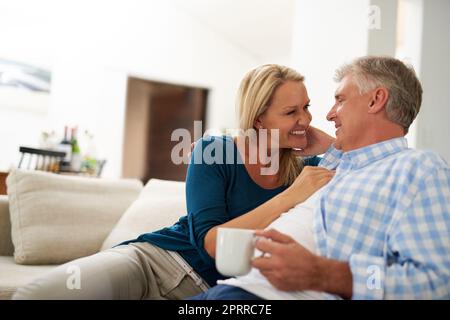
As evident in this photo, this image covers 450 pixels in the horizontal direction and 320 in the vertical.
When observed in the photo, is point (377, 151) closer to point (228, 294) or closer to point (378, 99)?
point (378, 99)

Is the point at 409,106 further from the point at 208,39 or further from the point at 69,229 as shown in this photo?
the point at 208,39

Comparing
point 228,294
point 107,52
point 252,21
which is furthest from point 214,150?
point 252,21

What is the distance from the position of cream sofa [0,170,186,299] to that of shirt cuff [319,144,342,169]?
0.71 meters

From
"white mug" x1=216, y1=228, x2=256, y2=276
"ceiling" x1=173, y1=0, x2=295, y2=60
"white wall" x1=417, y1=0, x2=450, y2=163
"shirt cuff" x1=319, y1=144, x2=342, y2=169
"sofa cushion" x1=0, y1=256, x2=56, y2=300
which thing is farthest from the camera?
"ceiling" x1=173, y1=0, x2=295, y2=60

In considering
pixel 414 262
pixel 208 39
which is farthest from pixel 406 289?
pixel 208 39

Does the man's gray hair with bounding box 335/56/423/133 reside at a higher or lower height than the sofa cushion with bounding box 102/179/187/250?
higher

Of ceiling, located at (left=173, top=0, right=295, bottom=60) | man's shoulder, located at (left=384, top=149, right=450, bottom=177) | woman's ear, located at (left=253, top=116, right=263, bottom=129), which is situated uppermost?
ceiling, located at (left=173, top=0, right=295, bottom=60)

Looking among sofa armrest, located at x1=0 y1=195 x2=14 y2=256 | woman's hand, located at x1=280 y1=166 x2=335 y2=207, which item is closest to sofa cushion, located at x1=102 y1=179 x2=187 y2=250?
sofa armrest, located at x1=0 y1=195 x2=14 y2=256

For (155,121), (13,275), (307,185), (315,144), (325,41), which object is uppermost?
(325,41)

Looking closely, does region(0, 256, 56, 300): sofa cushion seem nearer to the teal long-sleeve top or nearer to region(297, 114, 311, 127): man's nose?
the teal long-sleeve top

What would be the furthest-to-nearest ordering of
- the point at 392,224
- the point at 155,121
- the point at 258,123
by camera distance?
the point at 155,121
the point at 258,123
the point at 392,224

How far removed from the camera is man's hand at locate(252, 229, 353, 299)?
3.16ft

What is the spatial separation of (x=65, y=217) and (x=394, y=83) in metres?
1.42

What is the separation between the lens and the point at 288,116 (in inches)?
61.3
